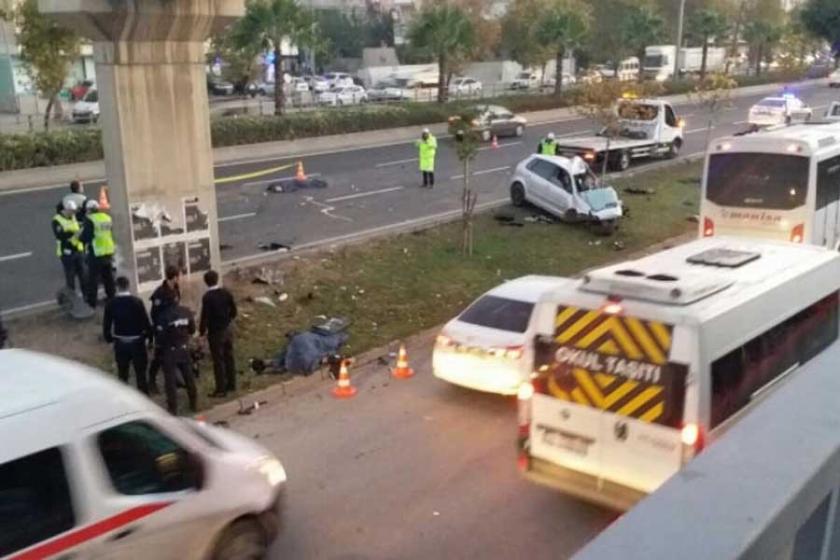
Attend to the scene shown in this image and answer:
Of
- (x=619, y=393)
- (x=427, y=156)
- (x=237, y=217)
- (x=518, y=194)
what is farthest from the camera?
(x=427, y=156)

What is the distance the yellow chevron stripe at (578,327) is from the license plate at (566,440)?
0.80 m

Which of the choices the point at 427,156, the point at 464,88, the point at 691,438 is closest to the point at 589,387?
the point at 691,438

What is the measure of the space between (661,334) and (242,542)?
361cm

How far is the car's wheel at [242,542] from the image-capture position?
645 centimetres

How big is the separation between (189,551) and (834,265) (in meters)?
7.33

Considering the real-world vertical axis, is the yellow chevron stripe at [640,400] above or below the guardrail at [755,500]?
below

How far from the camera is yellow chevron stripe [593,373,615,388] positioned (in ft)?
24.7

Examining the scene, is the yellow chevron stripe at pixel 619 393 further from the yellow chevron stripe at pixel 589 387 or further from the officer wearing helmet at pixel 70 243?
the officer wearing helmet at pixel 70 243

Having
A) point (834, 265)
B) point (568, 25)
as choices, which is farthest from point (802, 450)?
point (568, 25)

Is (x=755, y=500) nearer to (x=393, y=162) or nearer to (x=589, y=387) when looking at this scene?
(x=589, y=387)

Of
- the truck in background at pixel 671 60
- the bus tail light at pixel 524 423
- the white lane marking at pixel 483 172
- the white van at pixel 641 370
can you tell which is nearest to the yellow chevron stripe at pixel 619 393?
the white van at pixel 641 370

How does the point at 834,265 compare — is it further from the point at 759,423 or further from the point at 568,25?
the point at 568,25

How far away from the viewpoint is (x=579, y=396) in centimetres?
774

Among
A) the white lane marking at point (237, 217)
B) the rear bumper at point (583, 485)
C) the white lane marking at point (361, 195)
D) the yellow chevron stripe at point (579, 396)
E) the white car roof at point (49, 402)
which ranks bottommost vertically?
the white lane marking at point (361, 195)
